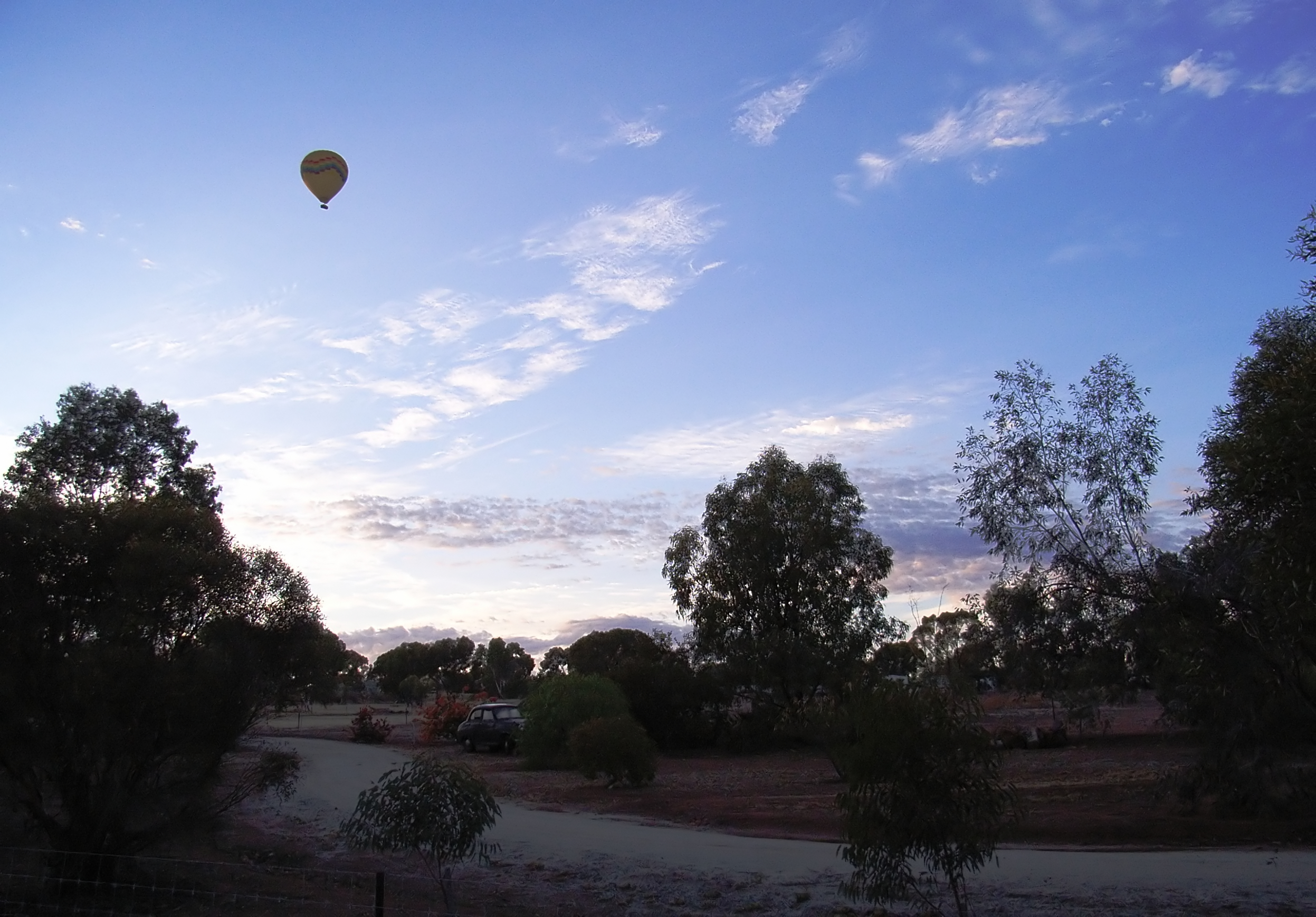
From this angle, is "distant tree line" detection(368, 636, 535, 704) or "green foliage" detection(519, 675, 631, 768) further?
"distant tree line" detection(368, 636, 535, 704)

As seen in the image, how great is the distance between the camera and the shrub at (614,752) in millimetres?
22641

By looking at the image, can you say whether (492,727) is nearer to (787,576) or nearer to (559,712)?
(559,712)

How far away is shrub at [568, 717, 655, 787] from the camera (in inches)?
891

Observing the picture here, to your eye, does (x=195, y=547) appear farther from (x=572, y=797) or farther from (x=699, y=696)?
(x=699, y=696)

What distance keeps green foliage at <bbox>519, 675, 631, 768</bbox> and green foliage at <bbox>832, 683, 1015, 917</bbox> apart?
22.3 m

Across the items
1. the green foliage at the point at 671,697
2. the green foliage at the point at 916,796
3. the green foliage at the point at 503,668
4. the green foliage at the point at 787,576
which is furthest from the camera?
the green foliage at the point at 503,668

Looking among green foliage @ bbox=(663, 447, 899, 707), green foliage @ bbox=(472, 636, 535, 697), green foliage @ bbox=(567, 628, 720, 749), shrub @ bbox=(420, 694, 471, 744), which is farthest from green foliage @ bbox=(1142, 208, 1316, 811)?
green foliage @ bbox=(472, 636, 535, 697)

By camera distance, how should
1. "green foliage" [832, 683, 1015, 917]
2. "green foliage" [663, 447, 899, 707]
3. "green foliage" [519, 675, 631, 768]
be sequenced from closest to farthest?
"green foliage" [832, 683, 1015, 917]
"green foliage" [519, 675, 631, 768]
"green foliage" [663, 447, 899, 707]

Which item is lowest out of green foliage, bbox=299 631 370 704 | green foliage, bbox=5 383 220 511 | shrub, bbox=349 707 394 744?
shrub, bbox=349 707 394 744

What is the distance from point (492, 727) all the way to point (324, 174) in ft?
75.6

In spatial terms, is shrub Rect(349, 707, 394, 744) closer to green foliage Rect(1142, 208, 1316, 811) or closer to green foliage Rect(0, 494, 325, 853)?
green foliage Rect(0, 494, 325, 853)

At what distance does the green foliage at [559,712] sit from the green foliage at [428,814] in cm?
2127

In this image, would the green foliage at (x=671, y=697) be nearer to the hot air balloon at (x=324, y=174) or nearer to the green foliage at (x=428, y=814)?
the hot air balloon at (x=324, y=174)

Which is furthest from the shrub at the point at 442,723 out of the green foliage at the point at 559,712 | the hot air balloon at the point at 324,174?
the hot air balloon at the point at 324,174
